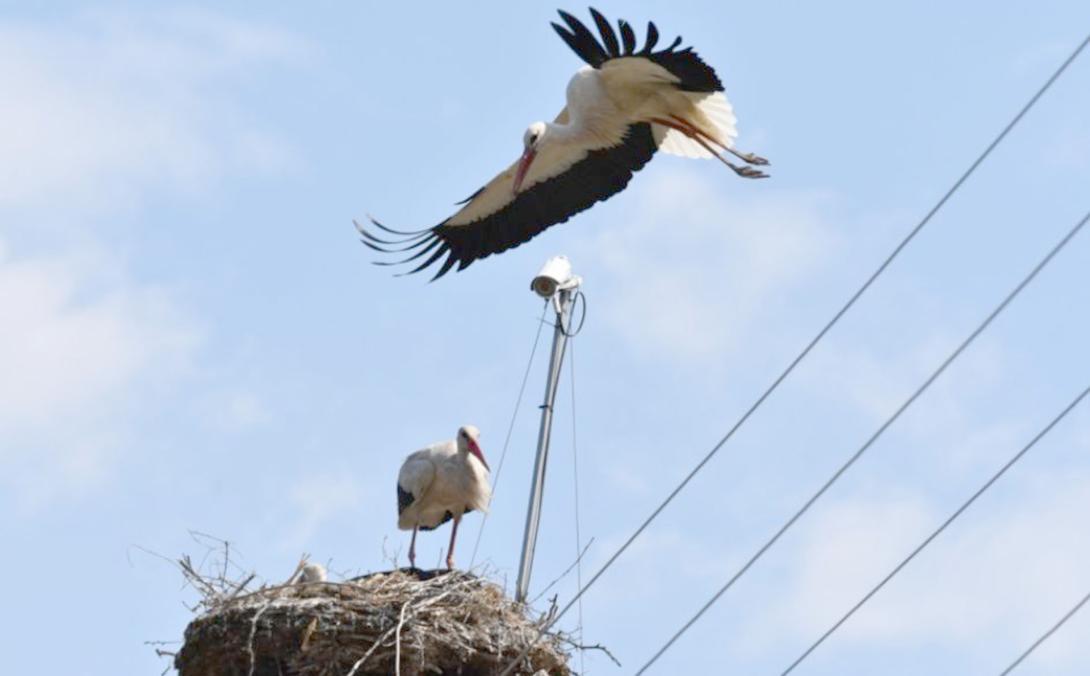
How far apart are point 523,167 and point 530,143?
0.19 meters

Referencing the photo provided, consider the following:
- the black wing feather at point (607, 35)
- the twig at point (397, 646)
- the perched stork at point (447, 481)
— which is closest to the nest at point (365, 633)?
the twig at point (397, 646)

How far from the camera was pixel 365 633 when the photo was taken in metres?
10.8

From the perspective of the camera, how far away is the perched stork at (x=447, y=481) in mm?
13602

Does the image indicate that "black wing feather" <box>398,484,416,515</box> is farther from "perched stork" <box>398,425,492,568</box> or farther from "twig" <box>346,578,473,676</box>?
"twig" <box>346,578,473,676</box>

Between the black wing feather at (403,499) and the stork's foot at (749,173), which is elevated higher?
the stork's foot at (749,173)

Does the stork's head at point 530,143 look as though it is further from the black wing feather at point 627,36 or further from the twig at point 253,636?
the twig at point 253,636

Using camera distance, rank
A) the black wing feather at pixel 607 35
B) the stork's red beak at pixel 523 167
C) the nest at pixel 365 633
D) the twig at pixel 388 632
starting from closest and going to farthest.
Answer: the twig at pixel 388 632 → the nest at pixel 365 633 → the black wing feather at pixel 607 35 → the stork's red beak at pixel 523 167

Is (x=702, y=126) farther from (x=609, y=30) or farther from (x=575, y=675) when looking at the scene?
(x=575, y=675)

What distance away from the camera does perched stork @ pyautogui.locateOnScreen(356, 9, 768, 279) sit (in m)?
13.8

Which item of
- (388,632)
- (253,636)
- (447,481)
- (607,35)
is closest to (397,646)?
(388,632)

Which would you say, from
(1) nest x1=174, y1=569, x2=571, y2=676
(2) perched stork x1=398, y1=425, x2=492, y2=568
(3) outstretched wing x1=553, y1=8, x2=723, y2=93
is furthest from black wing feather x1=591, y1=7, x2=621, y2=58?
(1) nest x1=174, y1=569, x2=571, y2=676

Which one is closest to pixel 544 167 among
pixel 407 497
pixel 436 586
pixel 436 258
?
pixel 436 258

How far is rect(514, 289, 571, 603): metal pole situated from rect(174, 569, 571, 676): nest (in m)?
0.31

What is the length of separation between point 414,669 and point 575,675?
0.81 metres
